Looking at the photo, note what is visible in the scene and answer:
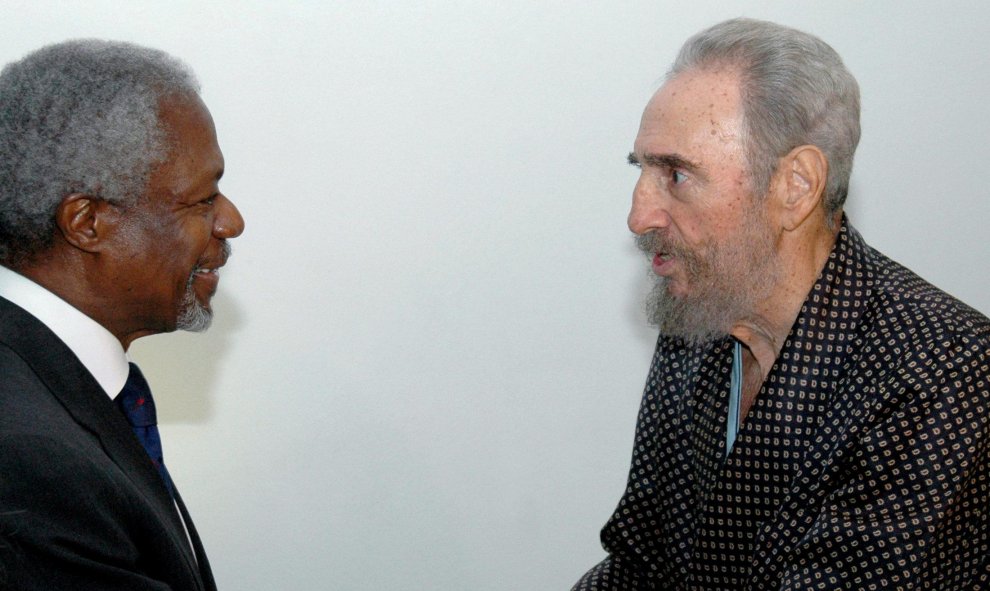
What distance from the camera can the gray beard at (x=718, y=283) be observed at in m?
1.63

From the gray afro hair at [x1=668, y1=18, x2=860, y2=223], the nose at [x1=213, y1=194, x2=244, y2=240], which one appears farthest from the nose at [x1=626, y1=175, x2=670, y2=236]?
the nose at [x1=213, y1=194, x2=244, y2=240]

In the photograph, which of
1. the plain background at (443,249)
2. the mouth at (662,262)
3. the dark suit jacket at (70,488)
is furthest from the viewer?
the plain background at (443,249)

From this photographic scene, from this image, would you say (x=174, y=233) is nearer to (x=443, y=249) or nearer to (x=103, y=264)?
(x=103, y=264)

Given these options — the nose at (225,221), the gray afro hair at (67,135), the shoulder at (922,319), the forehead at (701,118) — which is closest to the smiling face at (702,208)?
the forehead at (701,118)

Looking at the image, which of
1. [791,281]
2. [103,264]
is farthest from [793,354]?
A: [103,264]

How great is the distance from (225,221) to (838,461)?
0.86 m

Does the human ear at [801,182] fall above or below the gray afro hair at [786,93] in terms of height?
below

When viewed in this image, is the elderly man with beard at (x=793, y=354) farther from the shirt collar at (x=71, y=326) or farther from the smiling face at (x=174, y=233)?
the shirt collar at (x=71, y=326)

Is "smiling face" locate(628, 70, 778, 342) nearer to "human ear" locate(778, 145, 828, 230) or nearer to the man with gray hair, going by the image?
"human ear" locate(778, 145, 828, 230)

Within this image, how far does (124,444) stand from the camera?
1365 mm

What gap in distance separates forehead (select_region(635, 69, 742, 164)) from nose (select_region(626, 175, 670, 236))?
59mm

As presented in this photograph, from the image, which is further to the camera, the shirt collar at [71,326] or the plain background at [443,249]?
the plain background at [443,249]

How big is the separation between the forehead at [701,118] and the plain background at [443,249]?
0.75 m

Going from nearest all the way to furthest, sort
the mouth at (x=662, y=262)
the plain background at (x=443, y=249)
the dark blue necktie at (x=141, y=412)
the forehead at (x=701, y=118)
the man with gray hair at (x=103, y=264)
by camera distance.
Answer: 1. the man with gray hair at (x=103, y=264)
2. the dark blue necktie at (x=141, y=412)
3. the forehead at (x=701, y=118)
4. the mouth at (x=662, y=262)
5. the plain background at (x=443, y=249)
